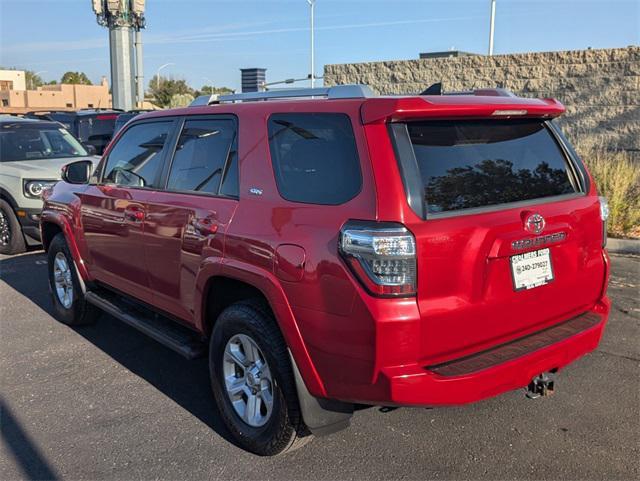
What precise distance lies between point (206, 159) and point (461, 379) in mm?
2041

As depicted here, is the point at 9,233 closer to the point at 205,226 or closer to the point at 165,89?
the point at 205,226

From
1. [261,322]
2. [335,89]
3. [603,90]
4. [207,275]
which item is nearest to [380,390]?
[261,322]

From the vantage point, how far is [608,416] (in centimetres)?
365

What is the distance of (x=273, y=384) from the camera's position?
3074 mm

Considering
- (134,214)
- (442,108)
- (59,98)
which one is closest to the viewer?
(442,108)

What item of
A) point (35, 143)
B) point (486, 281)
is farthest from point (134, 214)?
point (35, 143)

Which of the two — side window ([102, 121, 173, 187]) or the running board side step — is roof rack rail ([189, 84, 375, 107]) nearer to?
side window ([102, 121, 173, 187])

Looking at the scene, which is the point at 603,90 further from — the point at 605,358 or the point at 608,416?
the point at 608,416

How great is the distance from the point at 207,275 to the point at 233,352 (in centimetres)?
46

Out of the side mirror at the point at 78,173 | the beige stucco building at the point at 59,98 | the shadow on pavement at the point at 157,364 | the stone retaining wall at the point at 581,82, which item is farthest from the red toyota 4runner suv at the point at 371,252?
the beige stucco building at the point at 59,98

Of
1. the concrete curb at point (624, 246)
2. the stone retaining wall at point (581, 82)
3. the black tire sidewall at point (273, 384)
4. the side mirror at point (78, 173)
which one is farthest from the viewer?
the stone retaining wall at point (581, 82)

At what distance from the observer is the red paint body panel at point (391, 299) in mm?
2619

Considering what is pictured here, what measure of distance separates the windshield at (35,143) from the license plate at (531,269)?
8437 millimetres

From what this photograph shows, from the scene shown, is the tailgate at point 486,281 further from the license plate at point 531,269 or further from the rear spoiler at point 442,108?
the rear spoiler at point 442,108
